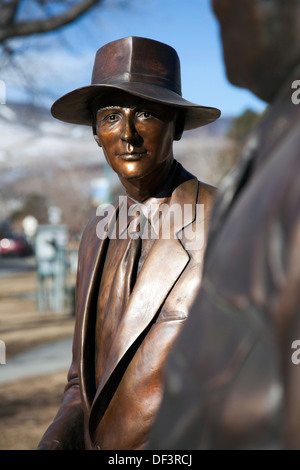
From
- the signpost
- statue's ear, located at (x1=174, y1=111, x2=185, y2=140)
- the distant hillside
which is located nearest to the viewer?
statue's ear, located at (x1=174, y1=111, x2=185, y2=140)

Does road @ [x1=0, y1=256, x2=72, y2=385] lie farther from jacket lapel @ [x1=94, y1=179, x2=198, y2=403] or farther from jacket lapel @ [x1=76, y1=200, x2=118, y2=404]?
jacket lapel @ [x1=94, y1=179, x2=198, y2=403]

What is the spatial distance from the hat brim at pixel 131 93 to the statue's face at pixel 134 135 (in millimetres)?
51

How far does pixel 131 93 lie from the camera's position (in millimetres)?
1733

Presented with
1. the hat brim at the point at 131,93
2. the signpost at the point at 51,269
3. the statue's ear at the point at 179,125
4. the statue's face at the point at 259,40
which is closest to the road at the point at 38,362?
the signpost at the point at 51,269

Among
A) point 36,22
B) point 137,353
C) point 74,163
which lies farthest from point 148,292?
point 74,163

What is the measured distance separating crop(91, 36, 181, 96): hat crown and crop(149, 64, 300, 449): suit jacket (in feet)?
3.40

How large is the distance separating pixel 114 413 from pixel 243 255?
3.40 ft

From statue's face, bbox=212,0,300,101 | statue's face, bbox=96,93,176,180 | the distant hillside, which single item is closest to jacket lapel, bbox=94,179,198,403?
statue's face, bbox=96,93,176,180

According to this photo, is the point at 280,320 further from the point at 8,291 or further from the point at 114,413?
the point at 8,291

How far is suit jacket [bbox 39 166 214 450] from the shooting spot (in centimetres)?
160

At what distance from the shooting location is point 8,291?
16328 mm

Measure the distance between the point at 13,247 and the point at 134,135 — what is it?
112 feet

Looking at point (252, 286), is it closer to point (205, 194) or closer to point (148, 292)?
point (148, 292)
